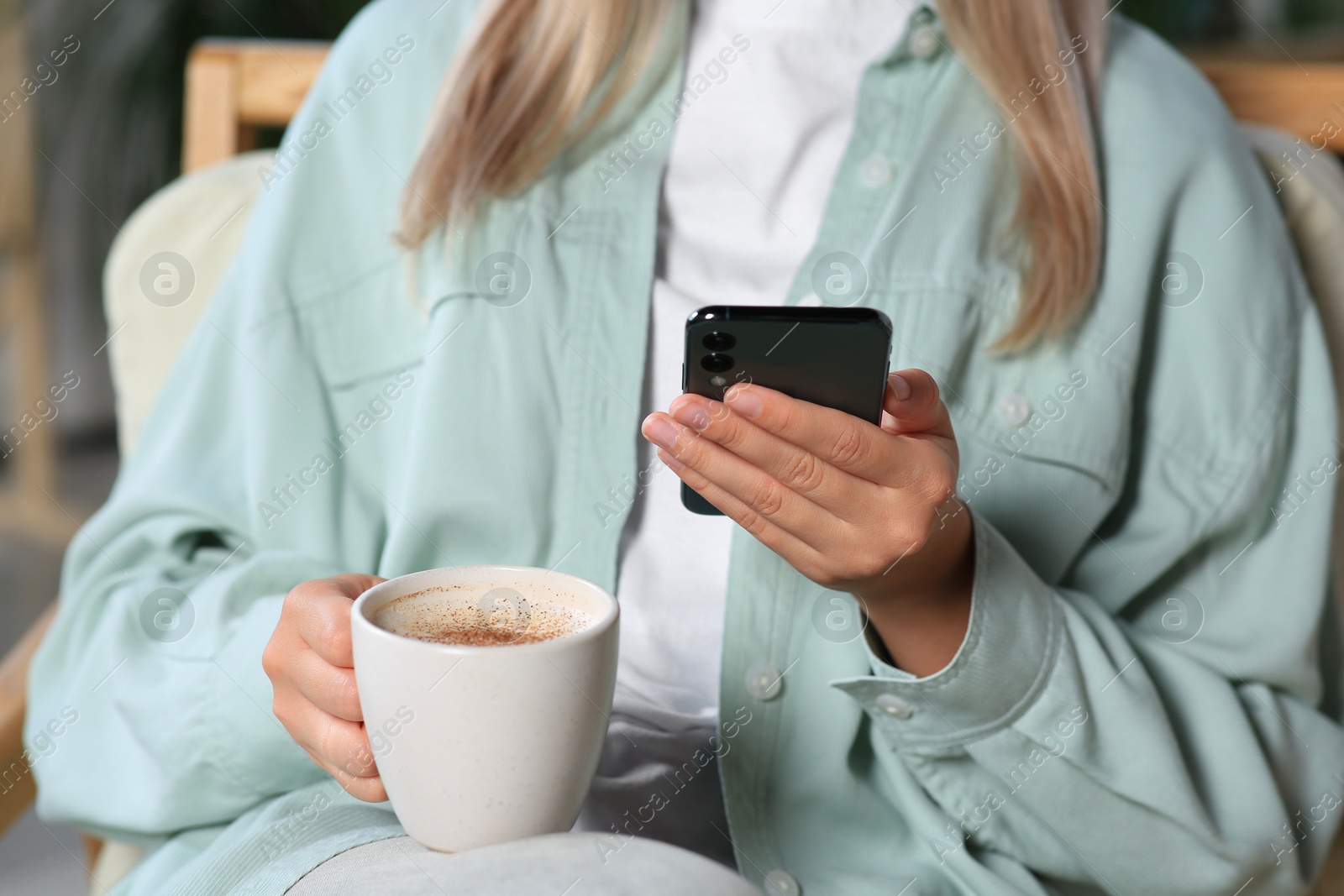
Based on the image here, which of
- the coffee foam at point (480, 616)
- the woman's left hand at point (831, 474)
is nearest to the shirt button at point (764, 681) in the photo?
the woman's left hand at point (831, 474)

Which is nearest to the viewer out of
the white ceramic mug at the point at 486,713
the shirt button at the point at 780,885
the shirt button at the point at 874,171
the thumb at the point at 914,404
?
the white ceramic mug at the point at 486,713

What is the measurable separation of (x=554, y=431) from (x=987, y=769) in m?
0.33

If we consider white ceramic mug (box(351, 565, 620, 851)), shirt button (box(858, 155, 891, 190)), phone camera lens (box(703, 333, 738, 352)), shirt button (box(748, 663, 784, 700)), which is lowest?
shirt button (box(748, 663, 784, 700))

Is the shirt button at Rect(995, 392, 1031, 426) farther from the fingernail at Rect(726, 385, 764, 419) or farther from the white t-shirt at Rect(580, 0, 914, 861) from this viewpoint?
the fingernail at Rect(726, 385, 764, 419)

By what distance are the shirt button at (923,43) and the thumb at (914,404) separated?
0.32m

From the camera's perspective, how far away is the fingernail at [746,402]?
1.54 ft

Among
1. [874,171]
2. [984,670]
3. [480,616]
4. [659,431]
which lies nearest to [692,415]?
[659,431]

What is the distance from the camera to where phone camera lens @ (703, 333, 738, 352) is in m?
0.49

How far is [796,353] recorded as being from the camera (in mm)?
498

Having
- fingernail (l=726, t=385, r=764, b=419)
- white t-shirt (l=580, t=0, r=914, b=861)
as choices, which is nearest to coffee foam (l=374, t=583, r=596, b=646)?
fingernail (l=726, t=385, r=764, b=419)

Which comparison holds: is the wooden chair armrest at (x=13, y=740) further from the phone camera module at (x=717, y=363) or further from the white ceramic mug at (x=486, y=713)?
the phone camera module at (x=717, y=363)

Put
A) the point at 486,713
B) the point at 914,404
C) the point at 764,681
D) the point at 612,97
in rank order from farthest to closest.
→ 1. the point at 612,97
2. the point at 764,681
3. the point at 914,404
4. the point at 486,713

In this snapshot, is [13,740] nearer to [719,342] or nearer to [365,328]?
[365,328]

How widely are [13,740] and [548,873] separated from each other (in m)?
0.51
